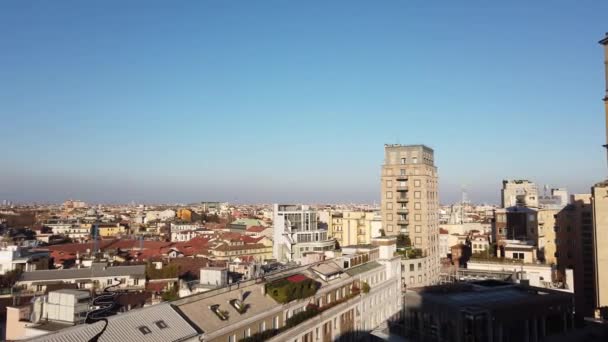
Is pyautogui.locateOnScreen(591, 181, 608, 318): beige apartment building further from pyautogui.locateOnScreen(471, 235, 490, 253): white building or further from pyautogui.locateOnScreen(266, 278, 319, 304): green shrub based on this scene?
pyautogui.locateOnScreen(471, 235, 490, 253): white building

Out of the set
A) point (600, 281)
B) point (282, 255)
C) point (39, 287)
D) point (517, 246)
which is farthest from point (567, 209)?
point (39, 287)

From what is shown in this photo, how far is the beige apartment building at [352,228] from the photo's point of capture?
9800 cm

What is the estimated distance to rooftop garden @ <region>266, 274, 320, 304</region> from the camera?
33.9 meters

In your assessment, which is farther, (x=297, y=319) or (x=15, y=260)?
(x=15, y=260)

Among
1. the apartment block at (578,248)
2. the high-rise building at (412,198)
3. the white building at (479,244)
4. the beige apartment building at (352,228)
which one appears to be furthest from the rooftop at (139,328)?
the white building at (479,244)

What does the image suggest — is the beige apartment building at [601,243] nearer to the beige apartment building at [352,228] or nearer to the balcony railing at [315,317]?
the balcony railing at [315,317]

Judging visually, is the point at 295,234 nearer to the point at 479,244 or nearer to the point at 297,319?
the point at 479,244

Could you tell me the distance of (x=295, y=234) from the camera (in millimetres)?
89375

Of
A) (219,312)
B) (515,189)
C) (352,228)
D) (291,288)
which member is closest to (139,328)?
(219,312)

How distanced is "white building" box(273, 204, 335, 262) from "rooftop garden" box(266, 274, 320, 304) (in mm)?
47758

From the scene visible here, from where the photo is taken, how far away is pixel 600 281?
132 feet

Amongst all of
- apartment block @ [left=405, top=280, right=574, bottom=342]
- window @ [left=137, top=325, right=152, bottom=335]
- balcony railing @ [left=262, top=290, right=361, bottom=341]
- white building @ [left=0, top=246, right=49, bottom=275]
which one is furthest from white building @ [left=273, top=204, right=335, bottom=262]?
window @ [left=137, top=325, right=152, bottom=335]

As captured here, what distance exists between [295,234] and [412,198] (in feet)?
78.3

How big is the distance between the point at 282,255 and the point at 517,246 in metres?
38.1
